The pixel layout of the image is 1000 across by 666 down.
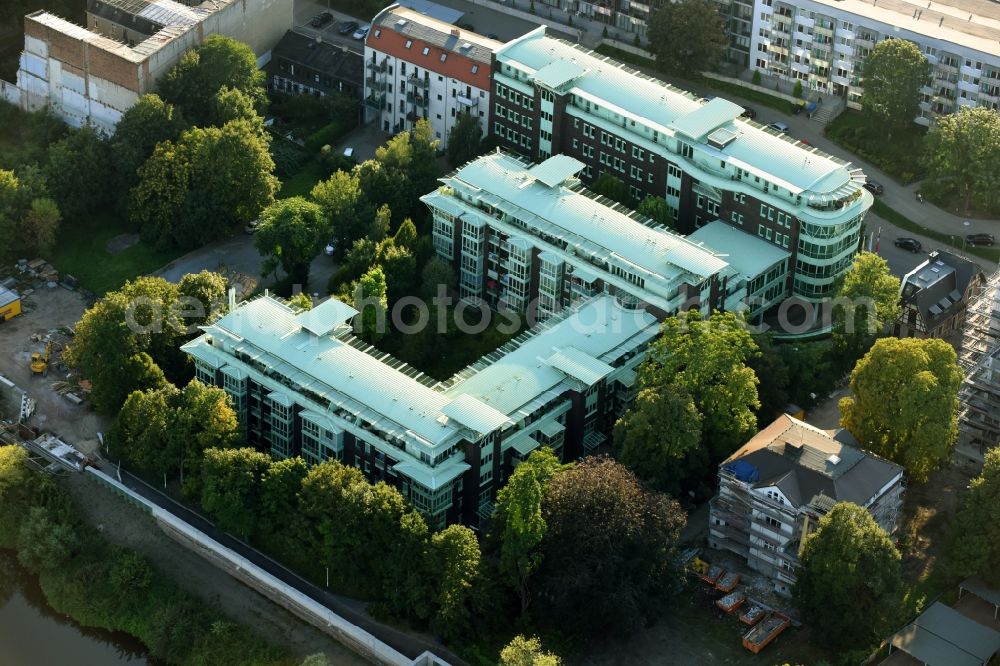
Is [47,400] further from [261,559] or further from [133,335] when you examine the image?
[261,559]

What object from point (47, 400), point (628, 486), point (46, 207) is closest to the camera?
point (628, 486)

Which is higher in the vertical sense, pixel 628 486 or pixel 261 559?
pixel 628 486

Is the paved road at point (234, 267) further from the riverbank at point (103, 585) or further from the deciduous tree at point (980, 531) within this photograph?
the deciduous tree at point (980, 531)

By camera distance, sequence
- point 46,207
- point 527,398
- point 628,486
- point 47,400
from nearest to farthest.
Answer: point 628,486
point 527,398
point 47,400
point 46,207

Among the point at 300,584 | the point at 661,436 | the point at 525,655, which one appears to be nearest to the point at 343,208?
the point at 300,584

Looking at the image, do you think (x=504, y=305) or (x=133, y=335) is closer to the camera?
(x=133, y=335)

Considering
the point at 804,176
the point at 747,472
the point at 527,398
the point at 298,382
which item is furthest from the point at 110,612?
the point at 804,176

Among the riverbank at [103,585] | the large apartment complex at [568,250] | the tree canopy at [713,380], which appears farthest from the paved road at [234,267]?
the tree canopy at [713,380]
